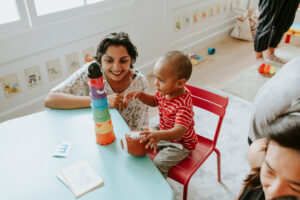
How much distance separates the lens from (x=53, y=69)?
245 cm

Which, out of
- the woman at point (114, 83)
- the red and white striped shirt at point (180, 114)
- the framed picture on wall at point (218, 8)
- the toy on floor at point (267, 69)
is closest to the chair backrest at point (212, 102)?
the red and white striped shirt at point (180, 114)

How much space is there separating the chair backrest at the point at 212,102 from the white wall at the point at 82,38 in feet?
4.64

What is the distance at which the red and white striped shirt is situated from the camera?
1.28 m

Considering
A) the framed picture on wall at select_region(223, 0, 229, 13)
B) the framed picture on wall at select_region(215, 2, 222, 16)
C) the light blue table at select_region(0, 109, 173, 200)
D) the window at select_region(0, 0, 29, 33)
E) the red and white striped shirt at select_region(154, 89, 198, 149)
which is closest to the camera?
the light blue table at select_region(0, 109, 173, 200)

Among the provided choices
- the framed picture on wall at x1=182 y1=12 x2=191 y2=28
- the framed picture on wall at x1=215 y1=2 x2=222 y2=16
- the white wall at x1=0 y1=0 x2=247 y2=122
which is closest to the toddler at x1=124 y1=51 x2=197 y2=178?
the white wall at x1=0 y1=0 x2=247 y2=122

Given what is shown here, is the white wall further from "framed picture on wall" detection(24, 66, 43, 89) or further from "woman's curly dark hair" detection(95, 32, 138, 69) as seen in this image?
"woman's curly dark hair" detection(95, 32, 138, 69)

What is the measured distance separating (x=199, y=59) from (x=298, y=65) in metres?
2.30

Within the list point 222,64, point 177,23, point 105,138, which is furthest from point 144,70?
point 105,138

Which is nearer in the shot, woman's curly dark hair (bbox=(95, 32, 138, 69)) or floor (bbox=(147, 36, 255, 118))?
woman's curly dark hair (bbox=(95, 32, 138, 69))

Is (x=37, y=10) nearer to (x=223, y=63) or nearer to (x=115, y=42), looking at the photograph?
(x=115, y=42)

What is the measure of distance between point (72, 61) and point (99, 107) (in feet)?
5.44

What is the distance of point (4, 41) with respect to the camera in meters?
2.06

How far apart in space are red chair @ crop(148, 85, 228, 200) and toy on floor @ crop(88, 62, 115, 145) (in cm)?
45

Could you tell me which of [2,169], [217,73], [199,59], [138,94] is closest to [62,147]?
[2,169]
